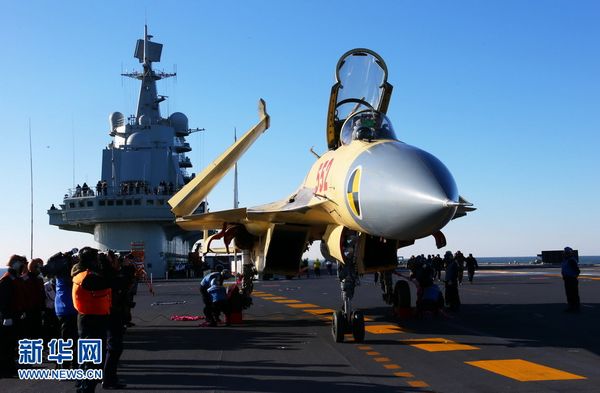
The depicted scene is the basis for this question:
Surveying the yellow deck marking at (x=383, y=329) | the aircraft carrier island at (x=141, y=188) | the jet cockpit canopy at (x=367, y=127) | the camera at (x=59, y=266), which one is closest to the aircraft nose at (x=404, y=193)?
the jet cockpit canopy at (x=367, y=127)

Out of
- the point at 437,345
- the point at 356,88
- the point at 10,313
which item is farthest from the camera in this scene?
the point at 356,88

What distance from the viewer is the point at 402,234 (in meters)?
9.16

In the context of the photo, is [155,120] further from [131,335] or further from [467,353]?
[467,353]

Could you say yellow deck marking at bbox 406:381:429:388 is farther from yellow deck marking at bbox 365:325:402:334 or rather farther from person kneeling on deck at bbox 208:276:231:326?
person kneeling on deck at bbox 208:276:231:326

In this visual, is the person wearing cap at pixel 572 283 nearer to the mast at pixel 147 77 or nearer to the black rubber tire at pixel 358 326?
the black rubber tire at pixel 358 326

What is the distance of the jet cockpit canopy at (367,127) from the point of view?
11.6 metres

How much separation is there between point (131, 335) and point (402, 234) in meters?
7.21

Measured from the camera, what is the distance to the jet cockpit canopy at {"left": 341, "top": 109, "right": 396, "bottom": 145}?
11.6 meters

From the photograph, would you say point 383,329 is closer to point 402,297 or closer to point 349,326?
point 402,297

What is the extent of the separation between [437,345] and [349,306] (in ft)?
5.66

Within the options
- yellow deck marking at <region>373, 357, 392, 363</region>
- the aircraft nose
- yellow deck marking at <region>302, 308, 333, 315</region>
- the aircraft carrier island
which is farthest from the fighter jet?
the aircraft carrier island

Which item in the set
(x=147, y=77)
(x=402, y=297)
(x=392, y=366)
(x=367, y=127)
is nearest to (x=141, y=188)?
(x=147, y=77)

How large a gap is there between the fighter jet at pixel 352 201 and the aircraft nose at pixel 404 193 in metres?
A: 0.02

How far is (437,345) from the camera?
1106 cm
